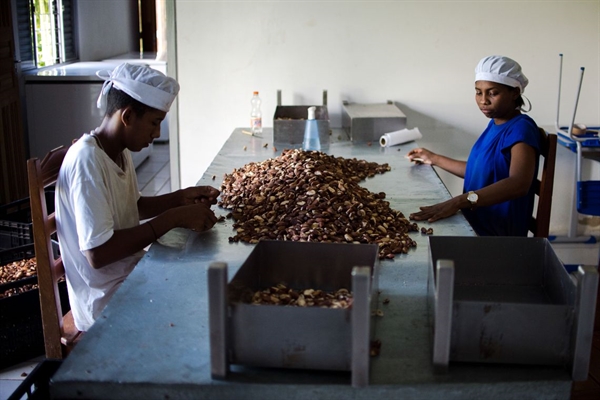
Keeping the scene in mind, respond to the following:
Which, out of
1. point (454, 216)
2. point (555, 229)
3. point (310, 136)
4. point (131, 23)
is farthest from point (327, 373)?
point (131, 23)

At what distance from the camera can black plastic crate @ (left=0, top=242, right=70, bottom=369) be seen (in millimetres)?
2809

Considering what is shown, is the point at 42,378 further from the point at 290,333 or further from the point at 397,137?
the point at 397,137

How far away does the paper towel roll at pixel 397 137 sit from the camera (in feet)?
11.6

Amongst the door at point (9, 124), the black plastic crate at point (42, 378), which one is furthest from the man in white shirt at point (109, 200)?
the door at point (9, 124)

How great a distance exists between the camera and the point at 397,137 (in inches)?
140

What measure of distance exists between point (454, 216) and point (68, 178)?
129cm

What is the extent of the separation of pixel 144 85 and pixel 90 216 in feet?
1.36

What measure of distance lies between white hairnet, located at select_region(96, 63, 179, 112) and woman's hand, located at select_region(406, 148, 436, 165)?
59.3 inches

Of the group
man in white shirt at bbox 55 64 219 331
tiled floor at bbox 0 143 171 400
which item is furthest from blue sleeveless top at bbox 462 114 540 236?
tiled floor at bbox 0 143 171 400

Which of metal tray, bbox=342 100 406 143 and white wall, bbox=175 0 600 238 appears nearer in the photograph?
metal tray, bbox=342 100 406 143

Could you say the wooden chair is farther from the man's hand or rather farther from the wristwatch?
the wristwatch

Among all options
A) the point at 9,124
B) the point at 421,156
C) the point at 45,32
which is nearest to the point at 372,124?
the point at 421,156

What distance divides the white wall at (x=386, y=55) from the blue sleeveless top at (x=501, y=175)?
59.4 inches

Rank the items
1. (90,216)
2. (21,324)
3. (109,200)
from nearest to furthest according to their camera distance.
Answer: (90,216) < (109,200) < (21,324)
